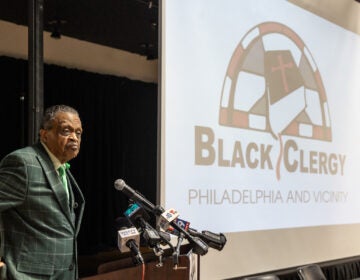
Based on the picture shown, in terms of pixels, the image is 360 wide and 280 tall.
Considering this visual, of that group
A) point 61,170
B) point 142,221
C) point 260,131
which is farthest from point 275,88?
point 61,170

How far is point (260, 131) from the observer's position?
355 cm

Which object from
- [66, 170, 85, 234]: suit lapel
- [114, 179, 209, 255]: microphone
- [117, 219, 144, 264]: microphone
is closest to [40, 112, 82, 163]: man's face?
[66, 170, 85, 234]: suit lapel

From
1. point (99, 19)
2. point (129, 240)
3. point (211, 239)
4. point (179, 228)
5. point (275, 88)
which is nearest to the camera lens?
point (129, 240)

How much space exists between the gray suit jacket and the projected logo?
170 centimetres

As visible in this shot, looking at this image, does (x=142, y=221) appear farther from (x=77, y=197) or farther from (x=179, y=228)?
(x=77, y=197)

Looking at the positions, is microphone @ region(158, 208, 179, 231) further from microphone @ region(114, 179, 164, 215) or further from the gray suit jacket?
the gray suit jacket

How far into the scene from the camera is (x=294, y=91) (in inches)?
155

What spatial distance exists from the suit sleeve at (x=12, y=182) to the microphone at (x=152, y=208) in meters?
0.32

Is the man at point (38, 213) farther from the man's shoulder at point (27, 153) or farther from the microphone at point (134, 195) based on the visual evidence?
the microphone at point (134, 195)

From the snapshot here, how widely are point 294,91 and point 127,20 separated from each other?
2566mm

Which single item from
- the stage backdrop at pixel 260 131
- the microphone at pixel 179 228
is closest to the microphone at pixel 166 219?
the microphone at pixel 179 228

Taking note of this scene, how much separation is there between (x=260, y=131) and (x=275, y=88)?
40cm

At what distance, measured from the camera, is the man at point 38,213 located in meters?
1.65

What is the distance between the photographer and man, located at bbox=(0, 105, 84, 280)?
1652 mm
